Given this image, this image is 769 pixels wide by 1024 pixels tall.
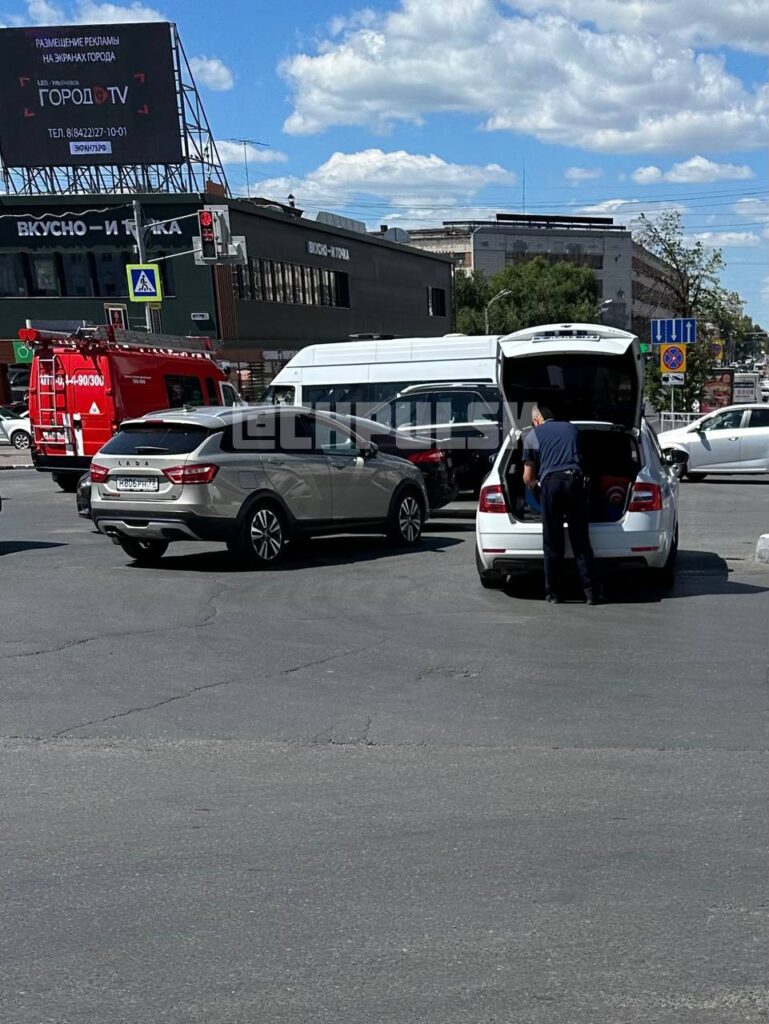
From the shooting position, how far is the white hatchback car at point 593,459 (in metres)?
10.4

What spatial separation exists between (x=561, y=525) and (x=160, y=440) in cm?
472

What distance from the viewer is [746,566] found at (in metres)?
12.4

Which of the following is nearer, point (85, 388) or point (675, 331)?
point (85, 388)

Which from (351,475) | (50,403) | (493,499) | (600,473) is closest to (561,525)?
(493,499)

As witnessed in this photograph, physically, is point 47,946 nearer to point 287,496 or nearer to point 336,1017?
point 336,1017

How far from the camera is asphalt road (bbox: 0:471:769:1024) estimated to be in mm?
3654

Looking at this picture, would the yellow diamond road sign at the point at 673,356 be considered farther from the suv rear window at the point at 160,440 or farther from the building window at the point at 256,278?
the building window at the point at 256,278

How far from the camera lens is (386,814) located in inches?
204

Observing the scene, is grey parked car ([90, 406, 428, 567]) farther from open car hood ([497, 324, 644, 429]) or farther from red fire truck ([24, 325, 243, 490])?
red fire truck ([24, 325, 243, 490])

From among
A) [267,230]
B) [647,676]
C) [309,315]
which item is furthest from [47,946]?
[309,315]

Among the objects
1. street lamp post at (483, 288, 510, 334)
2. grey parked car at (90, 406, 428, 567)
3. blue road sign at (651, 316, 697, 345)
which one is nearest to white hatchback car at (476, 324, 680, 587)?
grey parked car at (90, 406, 428, 567)

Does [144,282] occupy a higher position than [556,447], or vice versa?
[144,282]

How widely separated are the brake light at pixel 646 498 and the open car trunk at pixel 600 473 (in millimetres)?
84

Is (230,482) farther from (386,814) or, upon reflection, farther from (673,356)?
(673,356)
